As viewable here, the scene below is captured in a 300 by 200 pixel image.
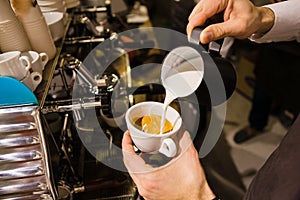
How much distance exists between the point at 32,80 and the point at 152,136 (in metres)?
0.30

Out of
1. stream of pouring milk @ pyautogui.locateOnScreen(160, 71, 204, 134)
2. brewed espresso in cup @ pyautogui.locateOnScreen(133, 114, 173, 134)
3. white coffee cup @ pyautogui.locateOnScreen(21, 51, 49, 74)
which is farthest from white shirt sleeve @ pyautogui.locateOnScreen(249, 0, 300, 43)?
white coffee cup @ pyautogui.locateOnScreen(21, 51, 49, 74)

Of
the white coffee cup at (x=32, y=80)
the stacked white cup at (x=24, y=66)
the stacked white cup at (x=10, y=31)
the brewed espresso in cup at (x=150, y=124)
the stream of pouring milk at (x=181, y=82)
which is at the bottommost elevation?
the brewed espresso in cup at (x=150, y=124)

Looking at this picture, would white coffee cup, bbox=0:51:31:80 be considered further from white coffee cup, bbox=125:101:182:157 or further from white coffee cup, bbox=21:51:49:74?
white coffee cup, bbox=125:101:182:157

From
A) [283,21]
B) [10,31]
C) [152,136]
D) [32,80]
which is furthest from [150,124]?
[283,21]

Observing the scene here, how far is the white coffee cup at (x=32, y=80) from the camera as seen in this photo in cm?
57

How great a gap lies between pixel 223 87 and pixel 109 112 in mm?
358

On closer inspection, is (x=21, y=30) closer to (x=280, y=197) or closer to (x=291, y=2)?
(x=280, y=197)

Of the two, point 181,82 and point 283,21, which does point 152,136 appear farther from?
point 283,21

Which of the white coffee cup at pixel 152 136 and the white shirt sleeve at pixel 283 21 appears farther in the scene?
the white shirt sleeve at pixel 283 21

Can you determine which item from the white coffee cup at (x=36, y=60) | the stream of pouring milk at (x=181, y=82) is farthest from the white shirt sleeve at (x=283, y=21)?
the white coffee cup at (x=36, y=60)

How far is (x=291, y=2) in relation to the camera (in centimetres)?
77

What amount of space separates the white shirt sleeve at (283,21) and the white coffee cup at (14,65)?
61 centimetres

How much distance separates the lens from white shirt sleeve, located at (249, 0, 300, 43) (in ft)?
2.43

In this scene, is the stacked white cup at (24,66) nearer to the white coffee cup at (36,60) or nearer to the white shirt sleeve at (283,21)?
the white coffee cup at (36,60)
